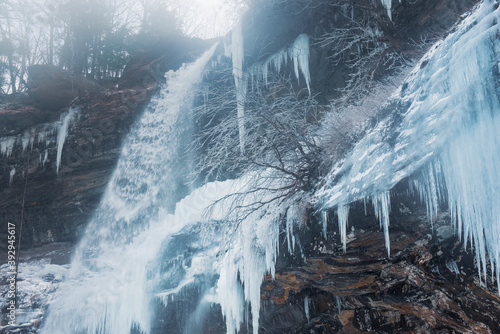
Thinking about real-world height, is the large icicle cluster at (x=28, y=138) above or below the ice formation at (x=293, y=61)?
below

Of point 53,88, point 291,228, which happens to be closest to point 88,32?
point 53,88

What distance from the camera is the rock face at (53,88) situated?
10.9 m

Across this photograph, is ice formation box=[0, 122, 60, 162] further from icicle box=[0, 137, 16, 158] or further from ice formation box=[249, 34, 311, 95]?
ice formation box=[249, 34, 311, 95]

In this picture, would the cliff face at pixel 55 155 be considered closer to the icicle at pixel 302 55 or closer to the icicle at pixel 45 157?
the icicle at pixel 45 157

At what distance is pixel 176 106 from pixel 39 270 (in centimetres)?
581

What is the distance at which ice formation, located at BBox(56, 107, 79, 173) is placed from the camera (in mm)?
10227

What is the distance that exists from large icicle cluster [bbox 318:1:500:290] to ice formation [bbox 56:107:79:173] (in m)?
9.29

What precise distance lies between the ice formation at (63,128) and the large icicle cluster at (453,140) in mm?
9286

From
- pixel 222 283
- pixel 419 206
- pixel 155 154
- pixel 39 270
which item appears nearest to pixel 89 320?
pixel 39 270

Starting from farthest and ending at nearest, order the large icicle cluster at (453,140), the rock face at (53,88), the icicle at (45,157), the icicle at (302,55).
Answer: the rock face at (53,88)
the icicle at (45,157)
the icicle at (302,55)
the large icicle cluster at (453,140)

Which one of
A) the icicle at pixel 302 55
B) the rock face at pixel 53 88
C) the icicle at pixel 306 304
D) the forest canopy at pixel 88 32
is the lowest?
the icicle at pixel 306 304

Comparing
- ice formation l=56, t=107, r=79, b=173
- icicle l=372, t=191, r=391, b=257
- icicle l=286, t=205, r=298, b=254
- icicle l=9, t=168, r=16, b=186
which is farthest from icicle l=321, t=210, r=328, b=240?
icicle l=9, t=168, r=16, b=186

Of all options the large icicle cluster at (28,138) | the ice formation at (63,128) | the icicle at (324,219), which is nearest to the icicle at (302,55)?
the icicle at (324,219)

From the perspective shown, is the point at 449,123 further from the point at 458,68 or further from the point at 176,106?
the point at 176,106
